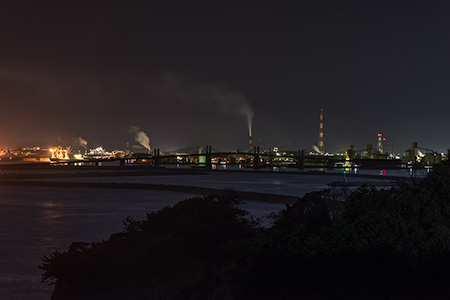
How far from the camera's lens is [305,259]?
22.1 feet

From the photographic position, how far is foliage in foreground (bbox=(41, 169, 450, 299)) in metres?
6.67

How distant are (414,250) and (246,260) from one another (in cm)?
228

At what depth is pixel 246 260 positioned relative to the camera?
7555mm

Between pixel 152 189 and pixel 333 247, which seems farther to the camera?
pixel 152 189

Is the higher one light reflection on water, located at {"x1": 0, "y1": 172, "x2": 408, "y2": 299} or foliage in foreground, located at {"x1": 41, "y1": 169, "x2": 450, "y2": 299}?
foliage in foreground, located at {"x1": 41, "y1": 169, "x2": 450, "y2": 299}

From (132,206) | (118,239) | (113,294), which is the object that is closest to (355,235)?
(113,294)

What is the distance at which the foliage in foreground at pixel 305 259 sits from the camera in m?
6.67

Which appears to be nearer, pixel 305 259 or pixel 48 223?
pixel 305 259

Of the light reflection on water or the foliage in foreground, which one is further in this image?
the light reflection on water

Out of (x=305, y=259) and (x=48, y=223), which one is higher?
(x=305, y=259)

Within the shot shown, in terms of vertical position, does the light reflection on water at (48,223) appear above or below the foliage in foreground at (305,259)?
below

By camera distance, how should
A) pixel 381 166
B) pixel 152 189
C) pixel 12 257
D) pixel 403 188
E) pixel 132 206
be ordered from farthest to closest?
1. pixel 381 166
2. pixel 152 189
3. pixel 132 206
4. pixel 12 257
5. pixel 403 188

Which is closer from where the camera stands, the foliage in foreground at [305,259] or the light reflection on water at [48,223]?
the foliage in foreground at [305,259]

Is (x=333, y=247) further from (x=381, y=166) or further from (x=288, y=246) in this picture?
(x=381, y=166)
